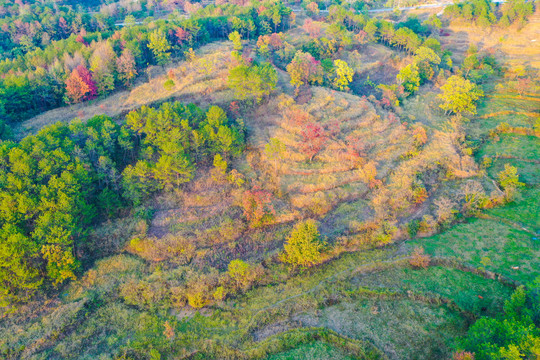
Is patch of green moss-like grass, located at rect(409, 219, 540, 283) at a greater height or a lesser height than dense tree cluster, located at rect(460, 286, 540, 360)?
lesser

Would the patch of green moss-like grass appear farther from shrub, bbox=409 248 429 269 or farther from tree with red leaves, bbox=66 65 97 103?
tree with red leaves, bbox=66 65 97 103

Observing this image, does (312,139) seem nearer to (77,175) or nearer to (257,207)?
(257,207)

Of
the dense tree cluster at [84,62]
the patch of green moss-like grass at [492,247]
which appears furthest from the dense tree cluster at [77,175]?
the patch of green moss-like grass at [492,247]

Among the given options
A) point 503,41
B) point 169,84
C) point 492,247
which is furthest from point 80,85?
point 503,41

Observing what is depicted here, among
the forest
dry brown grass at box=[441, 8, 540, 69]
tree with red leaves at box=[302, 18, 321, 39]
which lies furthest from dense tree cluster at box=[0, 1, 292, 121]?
dry brown grass at box=[441, 8, 540, 69]

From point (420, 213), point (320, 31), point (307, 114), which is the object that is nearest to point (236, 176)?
point (307, 114)

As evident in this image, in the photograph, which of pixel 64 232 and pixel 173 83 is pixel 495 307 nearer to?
pixel 64 232

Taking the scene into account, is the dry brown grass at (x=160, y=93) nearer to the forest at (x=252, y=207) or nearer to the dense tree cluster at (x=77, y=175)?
the forest at (x=252, y=207)
